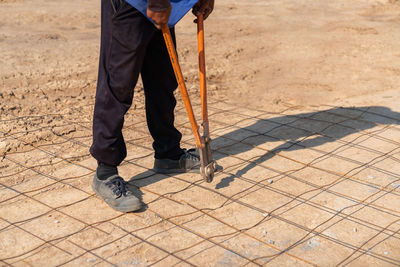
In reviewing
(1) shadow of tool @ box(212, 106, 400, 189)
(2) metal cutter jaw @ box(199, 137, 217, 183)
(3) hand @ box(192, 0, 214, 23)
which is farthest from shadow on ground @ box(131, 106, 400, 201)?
(3) hand @ box(192, 0, 214, 23)

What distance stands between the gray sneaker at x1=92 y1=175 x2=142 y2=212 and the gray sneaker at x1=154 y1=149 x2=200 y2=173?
315 mm

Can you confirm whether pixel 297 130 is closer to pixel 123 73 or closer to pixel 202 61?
pixel 202 61

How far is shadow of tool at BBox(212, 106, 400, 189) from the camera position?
2.95m

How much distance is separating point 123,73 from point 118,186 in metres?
0.51

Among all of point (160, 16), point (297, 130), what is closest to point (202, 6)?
point (160, 16)

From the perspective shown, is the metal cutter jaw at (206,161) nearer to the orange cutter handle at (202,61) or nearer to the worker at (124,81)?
the orange cutter handle at (202,61)

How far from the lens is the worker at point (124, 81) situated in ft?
6.86

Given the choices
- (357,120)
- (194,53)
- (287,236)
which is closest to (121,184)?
(287,236)

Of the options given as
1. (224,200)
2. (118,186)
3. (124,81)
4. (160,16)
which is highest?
(160,16)

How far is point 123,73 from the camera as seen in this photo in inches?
84.8

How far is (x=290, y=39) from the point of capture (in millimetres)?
5434

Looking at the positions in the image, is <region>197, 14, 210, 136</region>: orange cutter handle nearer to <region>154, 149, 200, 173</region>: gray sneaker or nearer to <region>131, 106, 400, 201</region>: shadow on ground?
<region>154, 149, 200, 173</region>: gray sneaker

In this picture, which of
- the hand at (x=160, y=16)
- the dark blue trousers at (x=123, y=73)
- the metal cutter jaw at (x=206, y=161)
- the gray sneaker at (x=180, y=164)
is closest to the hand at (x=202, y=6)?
the dark blue trousers at (x=123, y=73)

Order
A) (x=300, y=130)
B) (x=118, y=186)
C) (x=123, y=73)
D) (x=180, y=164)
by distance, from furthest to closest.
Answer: (x=300, y=130), (x=180, y=164), (x=118, y=186), (x=123, y=73)
